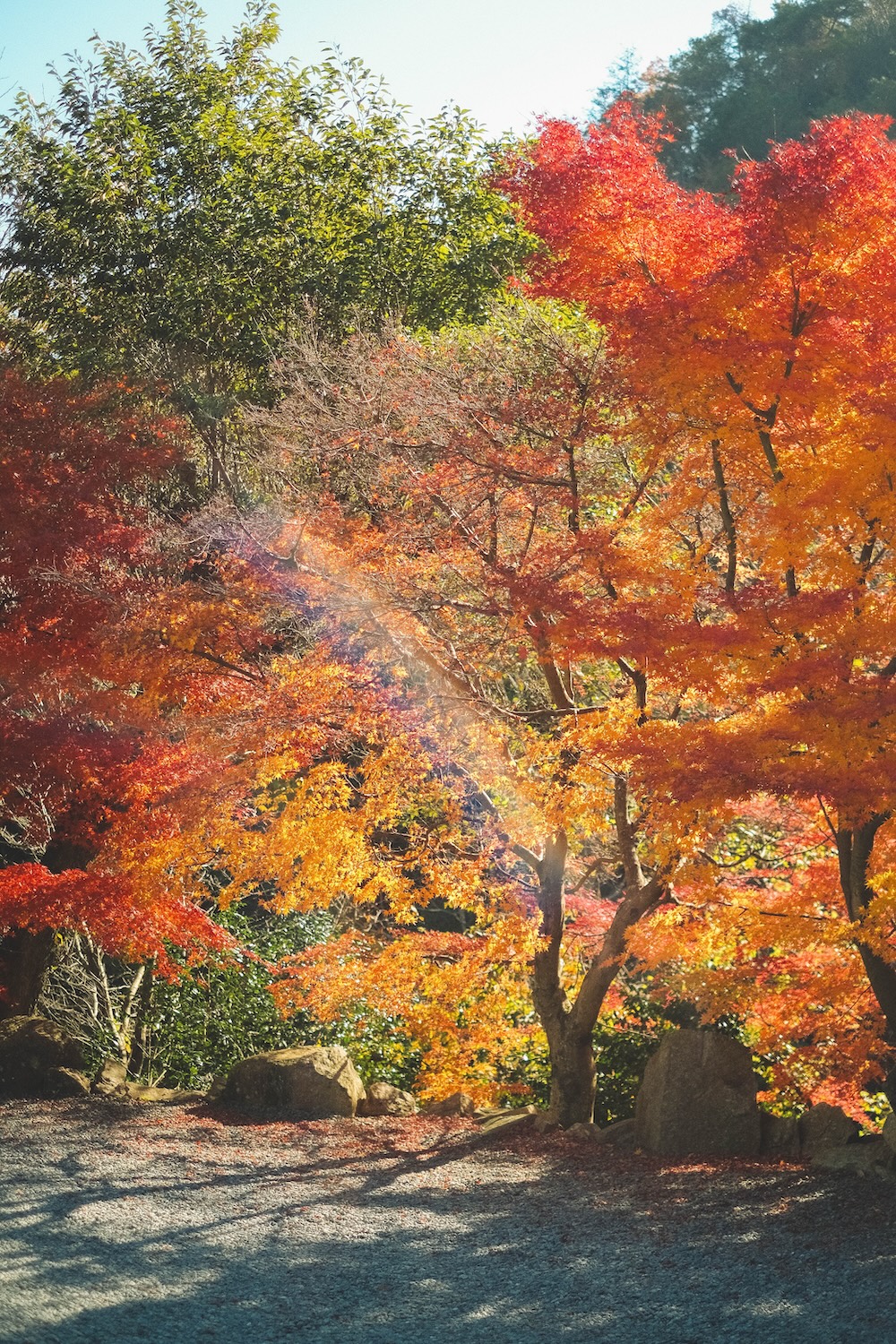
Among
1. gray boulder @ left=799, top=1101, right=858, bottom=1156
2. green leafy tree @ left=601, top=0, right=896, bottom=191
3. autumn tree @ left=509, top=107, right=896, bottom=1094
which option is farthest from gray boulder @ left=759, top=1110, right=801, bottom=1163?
green leafy tree @ left=601, top=0, right=896, bottom=191

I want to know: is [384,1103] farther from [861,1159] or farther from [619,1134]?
[861,1159]

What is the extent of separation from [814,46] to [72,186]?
17.8 m

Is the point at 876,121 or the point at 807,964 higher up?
the point at 876,121

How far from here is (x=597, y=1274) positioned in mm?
5652

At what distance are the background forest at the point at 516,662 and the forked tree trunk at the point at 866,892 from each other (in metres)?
0.02

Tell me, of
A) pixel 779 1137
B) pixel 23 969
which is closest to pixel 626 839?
pixel 779 1137

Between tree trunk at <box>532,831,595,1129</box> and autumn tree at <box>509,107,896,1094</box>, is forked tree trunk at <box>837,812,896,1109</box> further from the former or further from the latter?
tree trunk at <box>532,831,595,1129</box>

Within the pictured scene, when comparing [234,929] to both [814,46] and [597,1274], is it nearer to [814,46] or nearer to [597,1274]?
[597,1274]

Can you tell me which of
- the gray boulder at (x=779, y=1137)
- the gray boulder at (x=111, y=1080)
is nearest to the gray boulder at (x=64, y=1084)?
the gray boulder at (x=111, y=1080)

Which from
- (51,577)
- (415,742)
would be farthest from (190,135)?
(415,742)

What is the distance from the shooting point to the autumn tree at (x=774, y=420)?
5.87 metres

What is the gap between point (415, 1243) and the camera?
6219 millimetres

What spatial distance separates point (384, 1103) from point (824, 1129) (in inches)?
158

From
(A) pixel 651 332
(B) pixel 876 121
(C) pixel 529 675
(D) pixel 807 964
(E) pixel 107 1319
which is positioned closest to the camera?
(E) pixel 107 1319
